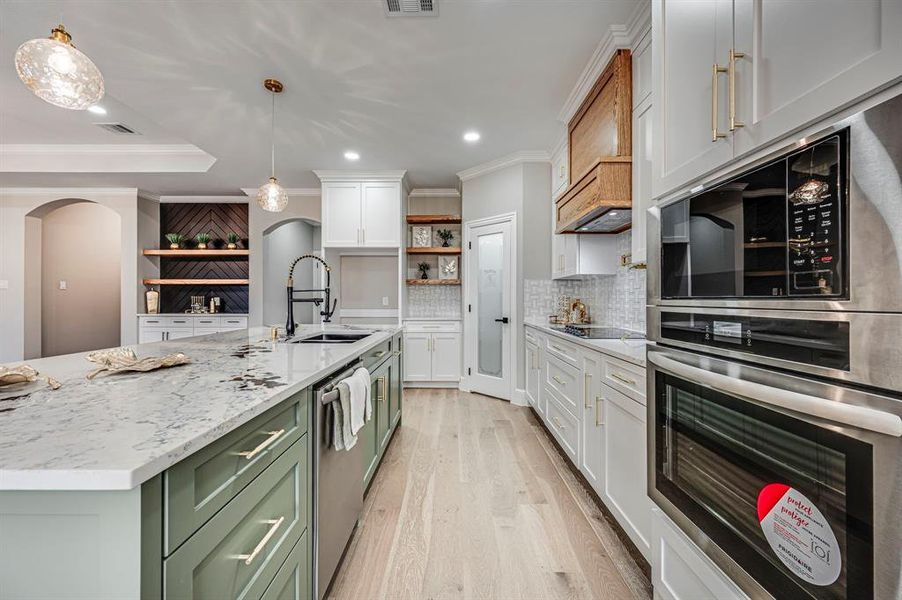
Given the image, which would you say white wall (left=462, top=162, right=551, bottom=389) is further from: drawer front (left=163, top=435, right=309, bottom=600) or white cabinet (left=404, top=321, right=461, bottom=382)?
drawer front (left=163, top=435, right=309, bottom=600)

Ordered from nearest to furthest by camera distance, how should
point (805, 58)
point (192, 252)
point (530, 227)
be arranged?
point (805, 58) < point (530, 227) < point (192, 252)

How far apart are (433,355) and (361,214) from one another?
2051 mm

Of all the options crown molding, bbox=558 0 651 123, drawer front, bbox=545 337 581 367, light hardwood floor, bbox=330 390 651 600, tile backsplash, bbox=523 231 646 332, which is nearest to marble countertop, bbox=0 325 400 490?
light hardwood floor, bbox=330 390 651 600

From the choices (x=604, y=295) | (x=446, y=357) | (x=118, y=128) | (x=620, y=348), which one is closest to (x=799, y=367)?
(x=620, y=348)

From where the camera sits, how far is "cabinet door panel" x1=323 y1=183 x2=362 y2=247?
4.79 m

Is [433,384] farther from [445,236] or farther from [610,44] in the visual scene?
[610,44]

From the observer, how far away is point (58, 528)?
58 centimetres

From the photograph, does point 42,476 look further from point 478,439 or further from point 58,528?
point 478,439

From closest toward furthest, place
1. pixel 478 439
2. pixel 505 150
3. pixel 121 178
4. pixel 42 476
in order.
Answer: pixel 42 476 < pixel 478 439 < pixel 505 150 < pixel 121 178

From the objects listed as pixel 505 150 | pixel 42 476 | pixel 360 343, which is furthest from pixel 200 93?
pixel 42 476

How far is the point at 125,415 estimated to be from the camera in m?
0.80

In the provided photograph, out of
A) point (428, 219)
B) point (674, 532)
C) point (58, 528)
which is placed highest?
point (428, 219)

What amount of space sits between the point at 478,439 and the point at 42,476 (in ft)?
9.25

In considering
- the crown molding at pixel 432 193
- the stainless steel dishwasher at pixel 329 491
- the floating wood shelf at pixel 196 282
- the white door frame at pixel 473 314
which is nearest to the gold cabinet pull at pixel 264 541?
the stainless steel dishwasher at pixel 329 491
